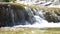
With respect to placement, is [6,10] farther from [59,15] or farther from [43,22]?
[59,15]

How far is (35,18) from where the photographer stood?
11.9m

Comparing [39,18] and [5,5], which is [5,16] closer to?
[5,5]

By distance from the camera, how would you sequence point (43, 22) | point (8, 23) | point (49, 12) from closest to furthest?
point (8, 23) < point (43, 22) < point (49, 12)

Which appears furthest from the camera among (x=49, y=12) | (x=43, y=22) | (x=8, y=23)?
(x=49, y=12)

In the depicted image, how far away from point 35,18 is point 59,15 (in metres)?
1.80

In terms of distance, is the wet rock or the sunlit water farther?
the wet rock

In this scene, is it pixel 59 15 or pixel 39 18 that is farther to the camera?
pixel 59 15

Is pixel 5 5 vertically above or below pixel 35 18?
above

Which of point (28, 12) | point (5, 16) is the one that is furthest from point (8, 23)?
point (28, 12)

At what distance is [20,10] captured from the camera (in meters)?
11.5

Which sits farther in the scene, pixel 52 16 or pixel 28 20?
pixel 52 16

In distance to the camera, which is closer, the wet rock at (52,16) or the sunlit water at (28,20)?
the sunlit water at (28,20)

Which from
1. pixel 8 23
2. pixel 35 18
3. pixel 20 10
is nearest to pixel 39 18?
pixel 35 18

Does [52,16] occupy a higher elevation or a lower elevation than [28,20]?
lower
